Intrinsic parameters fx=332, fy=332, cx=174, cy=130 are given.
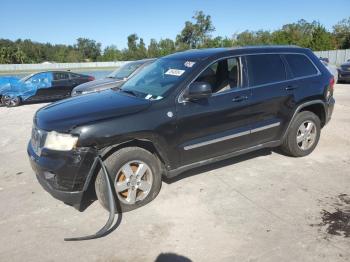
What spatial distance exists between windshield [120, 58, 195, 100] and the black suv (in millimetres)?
22

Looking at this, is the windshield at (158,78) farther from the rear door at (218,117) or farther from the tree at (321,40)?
the tree at (321,40)

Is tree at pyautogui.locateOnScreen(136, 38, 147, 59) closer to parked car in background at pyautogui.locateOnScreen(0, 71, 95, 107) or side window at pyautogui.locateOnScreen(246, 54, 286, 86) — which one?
parked car in background at pyautogui.locateOnScreen(0, 71, 95, 107)

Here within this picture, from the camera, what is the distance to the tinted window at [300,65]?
205 inches

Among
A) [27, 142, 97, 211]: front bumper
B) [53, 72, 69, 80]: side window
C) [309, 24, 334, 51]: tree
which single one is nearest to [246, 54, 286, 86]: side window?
[27, 142, 97, 211]: front bumper

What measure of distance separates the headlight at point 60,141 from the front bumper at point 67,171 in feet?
0.17

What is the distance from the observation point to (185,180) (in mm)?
4781

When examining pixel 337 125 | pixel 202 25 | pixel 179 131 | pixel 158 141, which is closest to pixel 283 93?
pixel 179 131

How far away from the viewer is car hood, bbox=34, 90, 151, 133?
365cm

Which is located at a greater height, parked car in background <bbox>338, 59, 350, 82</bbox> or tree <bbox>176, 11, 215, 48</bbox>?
tree <bbox>176, 11, 215, 48</bbox>

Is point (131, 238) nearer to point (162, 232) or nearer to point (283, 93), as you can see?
point (162, 232)

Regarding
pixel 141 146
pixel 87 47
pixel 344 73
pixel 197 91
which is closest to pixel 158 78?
pixel 197 91

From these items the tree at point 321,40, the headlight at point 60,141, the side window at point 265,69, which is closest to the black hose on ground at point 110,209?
the headlight at point 60,141

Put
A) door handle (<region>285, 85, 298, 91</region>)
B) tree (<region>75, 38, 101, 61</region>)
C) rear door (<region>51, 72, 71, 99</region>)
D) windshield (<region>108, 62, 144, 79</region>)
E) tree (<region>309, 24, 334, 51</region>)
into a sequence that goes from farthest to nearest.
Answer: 1. tree (<region>75, 38, 101, 61</region>)
2. tree (<region>309, 24, 334, 51</region>)
3. rear door (<region>51, 72, 71, 99</region>)
4. windshield (<region>108, 62, 144, 79</region>)
5. door handle (<region>285, 85, 298, 91</region>)

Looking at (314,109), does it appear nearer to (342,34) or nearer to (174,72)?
(174,72)
